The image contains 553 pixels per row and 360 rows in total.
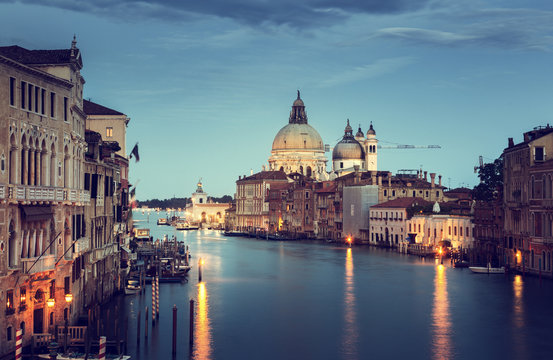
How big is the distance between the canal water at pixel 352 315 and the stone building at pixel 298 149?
84831 mm

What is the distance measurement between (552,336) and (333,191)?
70.9 meters

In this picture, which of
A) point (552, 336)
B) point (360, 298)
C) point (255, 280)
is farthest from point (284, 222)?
point (552, 336)

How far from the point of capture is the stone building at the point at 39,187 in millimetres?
20156

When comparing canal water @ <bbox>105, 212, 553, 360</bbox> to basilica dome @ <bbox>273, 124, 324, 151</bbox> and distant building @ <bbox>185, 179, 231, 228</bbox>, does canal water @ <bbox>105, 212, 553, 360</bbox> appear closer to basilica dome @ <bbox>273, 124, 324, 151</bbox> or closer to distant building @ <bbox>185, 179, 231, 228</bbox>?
basilica dome @ <bbox>273, 124, 324, 151</bbox>

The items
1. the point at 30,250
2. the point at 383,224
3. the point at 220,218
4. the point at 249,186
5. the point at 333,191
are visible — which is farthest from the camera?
the point at 220,218

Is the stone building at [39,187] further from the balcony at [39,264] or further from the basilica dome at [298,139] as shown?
the basilica dome at [298,139]

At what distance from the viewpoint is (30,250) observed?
21.6 m

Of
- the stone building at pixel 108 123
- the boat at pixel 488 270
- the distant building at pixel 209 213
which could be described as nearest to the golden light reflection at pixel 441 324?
the boat at pixel 488 270

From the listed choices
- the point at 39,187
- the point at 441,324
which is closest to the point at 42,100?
the point at 39,187

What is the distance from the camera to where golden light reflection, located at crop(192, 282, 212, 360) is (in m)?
26.4

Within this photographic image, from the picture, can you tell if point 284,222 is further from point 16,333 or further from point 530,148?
point 16,333

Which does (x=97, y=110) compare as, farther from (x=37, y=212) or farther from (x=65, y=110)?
(x=37, y=212)

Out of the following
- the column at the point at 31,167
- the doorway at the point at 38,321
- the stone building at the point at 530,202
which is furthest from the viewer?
the stone building at the point at 530,202

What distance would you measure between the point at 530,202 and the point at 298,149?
97.5m
